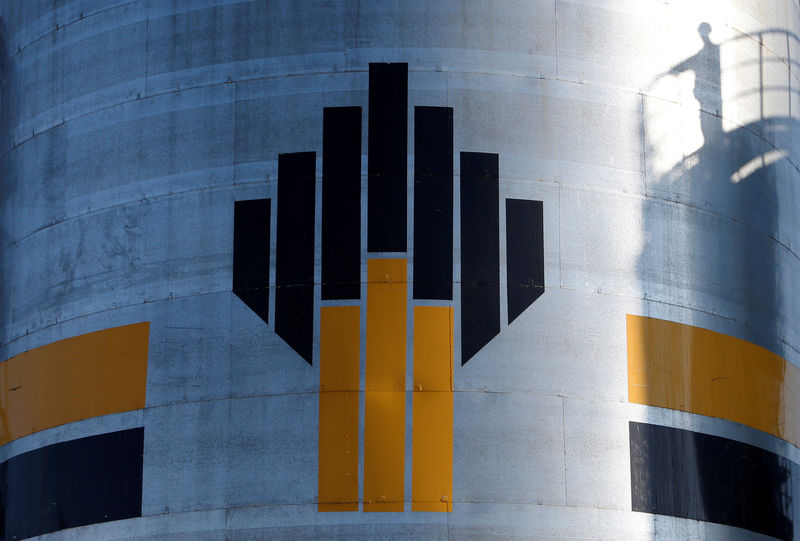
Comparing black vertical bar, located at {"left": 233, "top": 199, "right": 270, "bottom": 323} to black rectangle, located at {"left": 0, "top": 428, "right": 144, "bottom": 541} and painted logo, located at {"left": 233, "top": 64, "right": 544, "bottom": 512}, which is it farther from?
black rectangle, located at {"left": 0, "top": 428, "right": 144, "bottom": 541}

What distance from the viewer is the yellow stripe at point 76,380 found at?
20781 mm

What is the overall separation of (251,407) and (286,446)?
80 centimetres

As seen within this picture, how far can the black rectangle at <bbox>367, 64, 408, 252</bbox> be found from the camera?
66.2ft

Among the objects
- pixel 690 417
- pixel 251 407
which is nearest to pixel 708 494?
pixel 690 417

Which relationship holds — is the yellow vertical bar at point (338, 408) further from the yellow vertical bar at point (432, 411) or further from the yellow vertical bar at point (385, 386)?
the yellow vertical bar at point (432, 411)

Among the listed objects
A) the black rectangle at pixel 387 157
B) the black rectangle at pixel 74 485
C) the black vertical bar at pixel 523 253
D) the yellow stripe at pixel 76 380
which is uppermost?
the black rectangle at pixel 387 157

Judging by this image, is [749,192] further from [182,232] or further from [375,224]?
[182,232]

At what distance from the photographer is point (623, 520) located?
64.2ft

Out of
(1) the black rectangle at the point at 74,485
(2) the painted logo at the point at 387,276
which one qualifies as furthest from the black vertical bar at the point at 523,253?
(1) the black rectangle at the point at 74,485

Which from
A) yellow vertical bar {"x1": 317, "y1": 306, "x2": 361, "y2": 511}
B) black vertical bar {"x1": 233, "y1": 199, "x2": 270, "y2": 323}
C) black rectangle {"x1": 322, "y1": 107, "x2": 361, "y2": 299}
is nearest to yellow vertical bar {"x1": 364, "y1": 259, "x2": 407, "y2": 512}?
yellow vertical bar {"x1": 317, "y1": 306, "x2": 361, "y2": 511}

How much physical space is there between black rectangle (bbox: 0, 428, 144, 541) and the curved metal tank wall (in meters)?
0.06

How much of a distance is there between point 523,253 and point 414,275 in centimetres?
165

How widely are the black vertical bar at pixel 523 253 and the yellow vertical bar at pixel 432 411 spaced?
1.03 meters

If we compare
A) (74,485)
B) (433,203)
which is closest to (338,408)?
(433,203)
